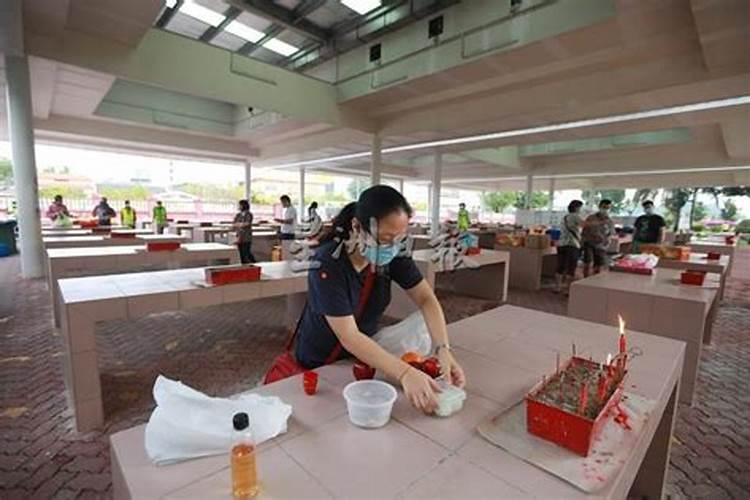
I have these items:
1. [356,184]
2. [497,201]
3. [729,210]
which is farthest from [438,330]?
[497,201]

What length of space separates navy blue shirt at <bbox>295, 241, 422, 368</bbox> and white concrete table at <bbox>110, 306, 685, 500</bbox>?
0.13 m

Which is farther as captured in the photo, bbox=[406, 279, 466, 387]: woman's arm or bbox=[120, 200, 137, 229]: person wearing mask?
bbox=[120, 200, 137, 229]: person wearing mask

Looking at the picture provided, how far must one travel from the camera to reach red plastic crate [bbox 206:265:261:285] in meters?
2.60

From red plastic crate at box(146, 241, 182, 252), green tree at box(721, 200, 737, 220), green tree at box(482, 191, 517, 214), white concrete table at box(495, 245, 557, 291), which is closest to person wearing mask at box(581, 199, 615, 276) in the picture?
white concrete table at box(495, 245, 557, 291)

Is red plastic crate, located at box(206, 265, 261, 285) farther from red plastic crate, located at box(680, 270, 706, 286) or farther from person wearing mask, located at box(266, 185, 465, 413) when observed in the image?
red plastic crate, located at box(680, 270, 706, 286)

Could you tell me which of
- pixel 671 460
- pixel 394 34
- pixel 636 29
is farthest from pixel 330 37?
pixel 671 460

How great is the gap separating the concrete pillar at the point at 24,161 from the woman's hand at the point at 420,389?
6.79 m

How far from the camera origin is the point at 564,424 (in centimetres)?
85

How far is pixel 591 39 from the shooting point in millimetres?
4211

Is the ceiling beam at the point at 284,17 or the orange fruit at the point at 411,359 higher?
the ceiling beam at the point at 284,17

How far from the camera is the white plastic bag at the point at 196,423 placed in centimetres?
78

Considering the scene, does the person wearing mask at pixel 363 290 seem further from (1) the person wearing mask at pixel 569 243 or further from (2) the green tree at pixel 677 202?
(2) the green tree at pixel 677 202

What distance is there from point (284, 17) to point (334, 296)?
6051 millimetres

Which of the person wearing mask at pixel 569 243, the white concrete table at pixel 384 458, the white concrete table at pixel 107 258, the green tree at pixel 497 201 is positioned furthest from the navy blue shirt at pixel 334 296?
the green tree at pixel 497 201
